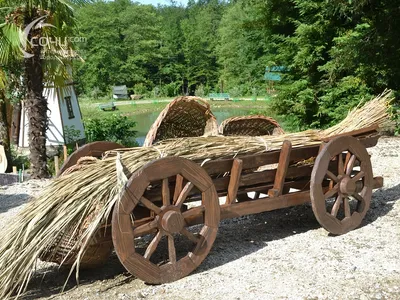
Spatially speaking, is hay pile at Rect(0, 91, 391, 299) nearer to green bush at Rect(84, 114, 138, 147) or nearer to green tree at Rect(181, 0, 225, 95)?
green bush at Rect(84, 114, 138, 147)

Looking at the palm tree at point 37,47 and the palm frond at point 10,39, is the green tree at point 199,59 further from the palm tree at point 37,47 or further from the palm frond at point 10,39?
the palm frond at point 10,39

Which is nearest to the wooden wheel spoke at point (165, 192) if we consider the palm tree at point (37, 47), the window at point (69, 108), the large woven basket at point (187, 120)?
the large woven basket at point (187, 120)

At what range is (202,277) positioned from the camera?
4.35 metres

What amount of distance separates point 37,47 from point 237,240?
789cm

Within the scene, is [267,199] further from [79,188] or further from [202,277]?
[79,188]

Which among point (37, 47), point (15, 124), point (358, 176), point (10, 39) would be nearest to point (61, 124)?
point (15, 124)

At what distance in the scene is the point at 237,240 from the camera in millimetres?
5410

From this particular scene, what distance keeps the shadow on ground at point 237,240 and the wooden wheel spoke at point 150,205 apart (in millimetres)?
623

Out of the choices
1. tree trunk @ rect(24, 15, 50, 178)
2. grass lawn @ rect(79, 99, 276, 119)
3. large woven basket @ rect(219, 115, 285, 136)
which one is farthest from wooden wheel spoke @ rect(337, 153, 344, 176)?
grass lawn @ rect(79, 99, 276, 119)

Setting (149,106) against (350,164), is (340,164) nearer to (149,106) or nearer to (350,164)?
(350,164)

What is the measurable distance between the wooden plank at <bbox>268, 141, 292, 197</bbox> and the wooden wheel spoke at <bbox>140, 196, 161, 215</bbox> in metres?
1.25

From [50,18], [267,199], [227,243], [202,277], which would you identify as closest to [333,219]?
[267,199]

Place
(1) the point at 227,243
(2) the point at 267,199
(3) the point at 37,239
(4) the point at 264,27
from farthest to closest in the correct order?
(4) the point at 264,27
(1) the point at 227,243
(2) the point at 267,199
(3) the point at 37,239

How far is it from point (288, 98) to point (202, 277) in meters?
13.9
